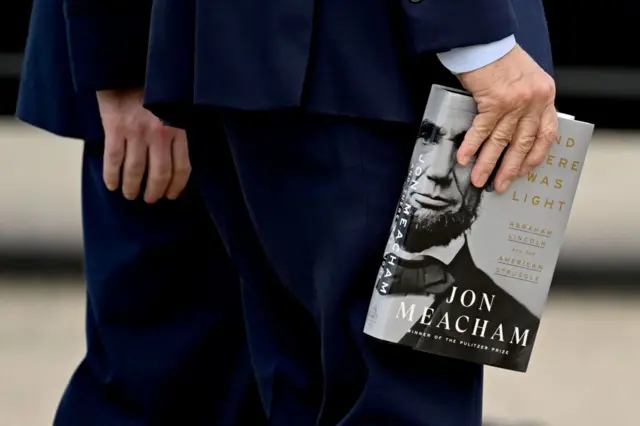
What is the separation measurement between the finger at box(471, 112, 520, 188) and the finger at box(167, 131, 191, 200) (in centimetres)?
47

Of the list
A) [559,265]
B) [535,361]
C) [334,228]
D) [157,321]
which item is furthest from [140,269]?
[559,265]

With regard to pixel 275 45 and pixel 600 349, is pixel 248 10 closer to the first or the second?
pixel 275 45

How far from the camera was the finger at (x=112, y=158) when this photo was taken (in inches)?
56.9

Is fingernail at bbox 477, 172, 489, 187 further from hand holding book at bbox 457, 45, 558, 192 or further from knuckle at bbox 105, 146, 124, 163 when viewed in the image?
knuckle at bbox 105, 146, 124, 163

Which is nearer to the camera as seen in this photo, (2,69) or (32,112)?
(32,112)


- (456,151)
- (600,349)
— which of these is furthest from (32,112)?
(600,349)

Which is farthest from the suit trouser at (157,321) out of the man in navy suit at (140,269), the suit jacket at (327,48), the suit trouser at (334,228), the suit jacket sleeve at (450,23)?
the suit jacket sleeve at (450,23)

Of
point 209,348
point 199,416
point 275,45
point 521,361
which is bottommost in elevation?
point 199,416

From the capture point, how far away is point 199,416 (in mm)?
1675

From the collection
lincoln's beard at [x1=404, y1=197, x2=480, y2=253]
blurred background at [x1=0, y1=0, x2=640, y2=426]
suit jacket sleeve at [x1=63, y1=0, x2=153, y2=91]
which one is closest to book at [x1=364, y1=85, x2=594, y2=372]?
lincoln's beard at [x1=404, y1=197, x2=480, y2=253]

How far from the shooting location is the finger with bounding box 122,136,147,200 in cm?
146

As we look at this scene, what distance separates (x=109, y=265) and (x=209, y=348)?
0.65ft

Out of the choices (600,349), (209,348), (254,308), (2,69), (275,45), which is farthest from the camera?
(2,69)

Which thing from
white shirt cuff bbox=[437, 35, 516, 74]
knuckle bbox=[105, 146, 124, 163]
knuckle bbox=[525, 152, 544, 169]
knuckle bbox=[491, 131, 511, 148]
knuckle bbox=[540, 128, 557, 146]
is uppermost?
white shirt cuff bbox=[437, 35, 516, 74]
